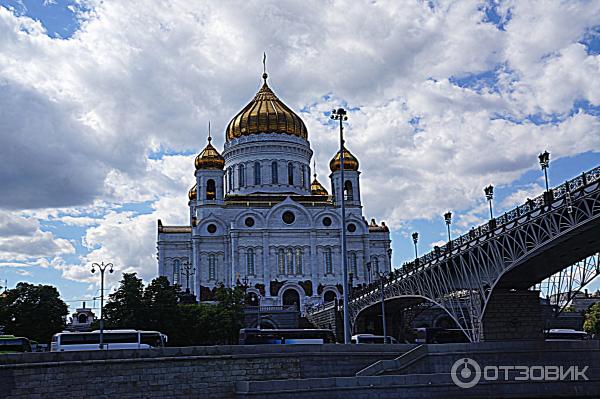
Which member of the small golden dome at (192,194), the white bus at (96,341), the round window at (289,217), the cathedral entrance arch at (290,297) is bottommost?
the white bus at (96,341)

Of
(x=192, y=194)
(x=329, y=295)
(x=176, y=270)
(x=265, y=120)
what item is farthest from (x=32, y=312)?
(x=265, y=120)

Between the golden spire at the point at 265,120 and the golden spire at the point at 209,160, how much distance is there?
589 centimetres

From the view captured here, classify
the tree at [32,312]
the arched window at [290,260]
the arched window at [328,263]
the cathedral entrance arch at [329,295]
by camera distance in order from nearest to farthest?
the tree at [32,312]
the cathedral entrance arch at [329,295]
the arched window at [290,260]
the arched window at [328,263]

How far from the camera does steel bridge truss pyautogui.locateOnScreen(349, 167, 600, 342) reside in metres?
30.1

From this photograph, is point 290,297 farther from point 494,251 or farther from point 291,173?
point 494,251

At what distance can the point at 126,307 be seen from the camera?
2020 inches

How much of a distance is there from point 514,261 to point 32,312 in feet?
120

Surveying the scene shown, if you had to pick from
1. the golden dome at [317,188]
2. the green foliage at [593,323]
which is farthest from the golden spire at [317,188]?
the green foliage at [593,323]

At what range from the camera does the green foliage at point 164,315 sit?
51281 millimetres

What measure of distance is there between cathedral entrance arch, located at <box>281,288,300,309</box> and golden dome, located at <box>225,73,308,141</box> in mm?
19953

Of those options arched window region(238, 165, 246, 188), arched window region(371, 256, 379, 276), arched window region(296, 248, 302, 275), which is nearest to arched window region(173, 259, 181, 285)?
arched window region(238, 165, 246, 188)

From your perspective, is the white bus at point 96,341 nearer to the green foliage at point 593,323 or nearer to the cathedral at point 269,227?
the cathedral at point 269,227

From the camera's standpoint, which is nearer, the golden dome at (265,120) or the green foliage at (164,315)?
the green foliage at (164,315)

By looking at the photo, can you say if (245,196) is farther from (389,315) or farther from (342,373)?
(342,373)
